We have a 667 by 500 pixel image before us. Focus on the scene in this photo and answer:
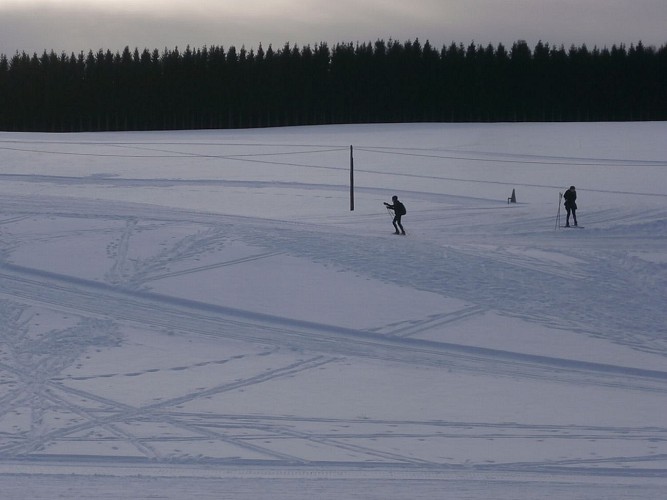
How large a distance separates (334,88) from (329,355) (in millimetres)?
73273

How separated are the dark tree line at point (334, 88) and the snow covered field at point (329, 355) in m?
56.9

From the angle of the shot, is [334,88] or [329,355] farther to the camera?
[334,88]

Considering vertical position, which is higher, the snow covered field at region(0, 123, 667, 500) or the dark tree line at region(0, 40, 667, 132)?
the dark tree line at region(0, 40, 667, 132)

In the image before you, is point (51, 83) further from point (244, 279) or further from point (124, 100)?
point (244, 279)

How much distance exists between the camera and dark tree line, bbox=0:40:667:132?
260ft

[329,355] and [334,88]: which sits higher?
[334,88]

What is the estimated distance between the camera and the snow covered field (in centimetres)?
705

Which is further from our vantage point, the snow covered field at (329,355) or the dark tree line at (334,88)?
the dark tree line at (334,88)

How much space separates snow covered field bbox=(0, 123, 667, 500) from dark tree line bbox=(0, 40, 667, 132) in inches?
2240

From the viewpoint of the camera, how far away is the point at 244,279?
1407 centimetres

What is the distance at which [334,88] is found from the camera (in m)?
82.2

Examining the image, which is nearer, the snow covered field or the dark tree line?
the snow covered field

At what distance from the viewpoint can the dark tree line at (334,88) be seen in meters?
79.2

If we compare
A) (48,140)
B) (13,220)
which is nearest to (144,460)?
(13,220)
